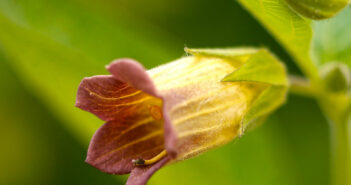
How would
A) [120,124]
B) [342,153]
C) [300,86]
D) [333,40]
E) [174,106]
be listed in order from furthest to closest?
[333,40] → [342,153] → [300,86] → [120,124] → [174,106]

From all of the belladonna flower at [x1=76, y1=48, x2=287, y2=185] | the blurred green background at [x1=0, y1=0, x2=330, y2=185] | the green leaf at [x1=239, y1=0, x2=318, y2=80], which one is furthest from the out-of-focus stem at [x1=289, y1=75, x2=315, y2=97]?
the blurred green background at [x1=0, y1=0, x2=330, y2=185]

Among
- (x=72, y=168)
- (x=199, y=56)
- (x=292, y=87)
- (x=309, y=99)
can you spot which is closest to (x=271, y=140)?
(x=309, y=99)

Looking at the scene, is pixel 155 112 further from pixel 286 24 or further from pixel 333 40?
pixel 333 40

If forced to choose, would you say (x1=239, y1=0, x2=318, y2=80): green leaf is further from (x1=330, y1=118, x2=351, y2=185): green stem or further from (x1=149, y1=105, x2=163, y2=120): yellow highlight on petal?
(x1=149, y1=105, x2=163, y2=120): yellow highlight on petal

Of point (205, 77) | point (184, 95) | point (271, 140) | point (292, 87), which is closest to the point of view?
point (184, 95)

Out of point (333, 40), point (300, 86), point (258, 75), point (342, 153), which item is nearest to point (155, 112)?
point (258, 75)

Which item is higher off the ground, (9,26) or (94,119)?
(9,26)

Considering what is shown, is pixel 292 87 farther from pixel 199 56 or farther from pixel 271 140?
pixel 271 140
